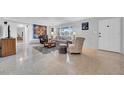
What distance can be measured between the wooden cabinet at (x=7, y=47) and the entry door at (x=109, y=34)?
5338 millimetres

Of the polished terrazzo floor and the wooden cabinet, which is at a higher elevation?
the wooden cabinet

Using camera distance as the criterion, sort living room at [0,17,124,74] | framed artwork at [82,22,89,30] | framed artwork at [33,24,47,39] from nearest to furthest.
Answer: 1. living room at [0,17,124,74]
2. framed artwork at [82,22,89,30]
3. framed artwork at [33,24,47,39]

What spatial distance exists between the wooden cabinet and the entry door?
5338mm

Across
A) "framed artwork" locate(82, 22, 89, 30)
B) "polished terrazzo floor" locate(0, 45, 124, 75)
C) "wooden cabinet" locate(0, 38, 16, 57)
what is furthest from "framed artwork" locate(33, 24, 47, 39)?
"polished terrazzo floor" locate(0, 45, 124, 75)

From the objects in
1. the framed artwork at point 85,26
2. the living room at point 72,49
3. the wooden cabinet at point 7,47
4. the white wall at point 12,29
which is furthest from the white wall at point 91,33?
the white wall at point 12,29

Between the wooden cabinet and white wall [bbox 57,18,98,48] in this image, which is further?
white wall [bbox 57,18,98,48]

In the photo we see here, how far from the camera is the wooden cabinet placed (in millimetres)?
6223

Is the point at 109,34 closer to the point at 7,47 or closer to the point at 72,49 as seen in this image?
the point at 72,49

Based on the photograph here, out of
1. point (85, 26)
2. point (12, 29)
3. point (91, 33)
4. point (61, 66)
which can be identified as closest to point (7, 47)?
point (61, 66)

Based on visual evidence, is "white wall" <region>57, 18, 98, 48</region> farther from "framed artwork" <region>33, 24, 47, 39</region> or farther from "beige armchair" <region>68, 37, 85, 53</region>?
"framed artwork" <region>33, 24, 47, 39</region>
